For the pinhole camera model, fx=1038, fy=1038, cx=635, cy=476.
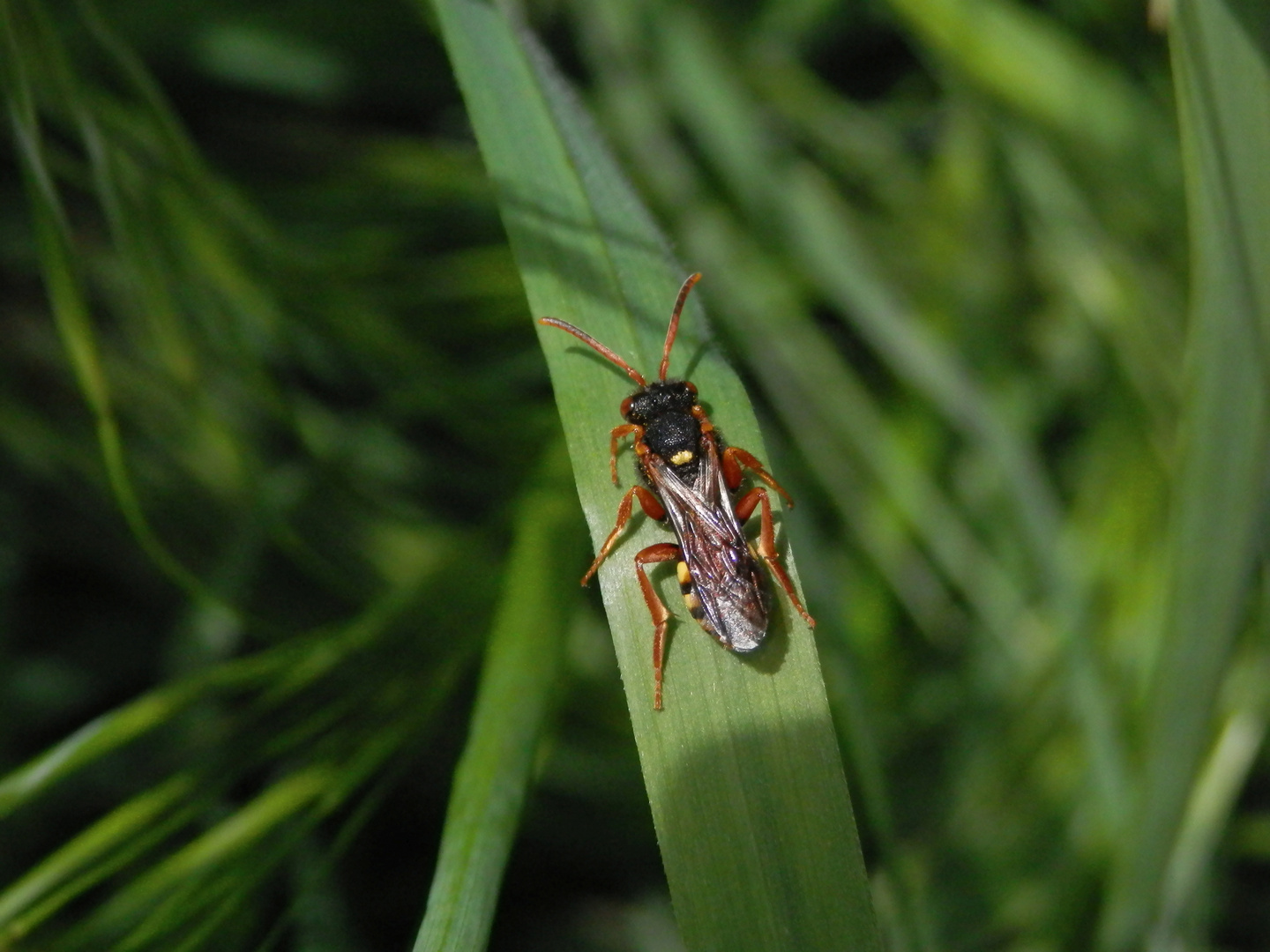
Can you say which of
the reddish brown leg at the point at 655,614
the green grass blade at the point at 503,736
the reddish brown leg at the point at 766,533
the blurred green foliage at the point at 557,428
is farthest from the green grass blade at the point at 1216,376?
the green grass blade at the point at 503,736

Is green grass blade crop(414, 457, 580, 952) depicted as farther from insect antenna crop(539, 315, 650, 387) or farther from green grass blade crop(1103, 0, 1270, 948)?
green grass blade crop(1103, 0, 1270, 948)

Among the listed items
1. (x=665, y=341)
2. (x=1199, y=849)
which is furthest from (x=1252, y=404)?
(x=1199, y=849)

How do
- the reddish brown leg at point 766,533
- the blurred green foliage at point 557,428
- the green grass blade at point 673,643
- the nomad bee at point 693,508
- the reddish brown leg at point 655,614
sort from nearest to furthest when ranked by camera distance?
the green grass blade at point 673,643 < the reddish brown leg at point 655,614 < the nomad bee at point 693,508 < the reddish brown leg at point 766,533 < the blurred green foliage at point 557,428

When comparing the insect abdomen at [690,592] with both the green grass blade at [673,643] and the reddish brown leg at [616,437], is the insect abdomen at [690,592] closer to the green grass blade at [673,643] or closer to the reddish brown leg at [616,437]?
the green grass blade at [673,643]

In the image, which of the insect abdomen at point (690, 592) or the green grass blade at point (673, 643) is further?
the insect abdomen at point (690, 592)

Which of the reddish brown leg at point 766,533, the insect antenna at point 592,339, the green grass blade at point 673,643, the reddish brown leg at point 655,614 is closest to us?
the green grass blade at point 673,643

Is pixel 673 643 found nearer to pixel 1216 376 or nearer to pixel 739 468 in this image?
pixel 739 468

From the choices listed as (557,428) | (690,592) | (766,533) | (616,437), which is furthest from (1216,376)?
(557,428)
